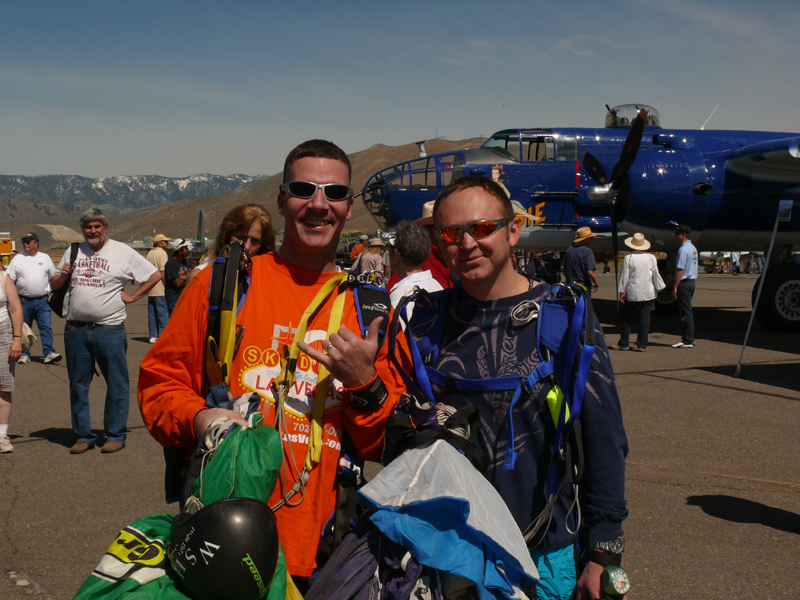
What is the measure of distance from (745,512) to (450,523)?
3.75 meters

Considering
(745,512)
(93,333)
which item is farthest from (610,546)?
(93,333)

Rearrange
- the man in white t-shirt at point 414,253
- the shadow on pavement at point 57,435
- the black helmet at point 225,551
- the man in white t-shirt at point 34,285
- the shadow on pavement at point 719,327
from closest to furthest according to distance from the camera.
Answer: the black helmet at point 225,551, the man in white t-shirt at point 414,253, the shadow on pavement at point 57,435, the man in white t-shirt at point 34,285, the shadow on pavement at point 719,327

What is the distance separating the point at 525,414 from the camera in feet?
A: 6.13

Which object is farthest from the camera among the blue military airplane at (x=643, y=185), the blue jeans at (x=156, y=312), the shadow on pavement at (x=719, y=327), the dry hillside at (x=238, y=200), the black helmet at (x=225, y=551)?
the dry hillside at (x=238, y=200)

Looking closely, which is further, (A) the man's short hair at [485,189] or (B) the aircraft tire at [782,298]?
(B) the aircraft tire at [782,298]

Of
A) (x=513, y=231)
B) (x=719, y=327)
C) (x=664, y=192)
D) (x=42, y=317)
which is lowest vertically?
(x=719, y=327)

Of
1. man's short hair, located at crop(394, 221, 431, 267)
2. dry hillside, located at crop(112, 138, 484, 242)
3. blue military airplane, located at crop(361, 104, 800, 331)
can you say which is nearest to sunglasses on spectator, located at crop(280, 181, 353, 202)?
man's short hair, located at crop(394, 221, 431, 267)

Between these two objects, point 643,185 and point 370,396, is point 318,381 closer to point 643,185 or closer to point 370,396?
point 370,396

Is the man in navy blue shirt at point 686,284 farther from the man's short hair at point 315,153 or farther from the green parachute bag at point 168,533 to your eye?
the green parachute bag at point 168,533

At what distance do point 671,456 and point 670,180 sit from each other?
848 cm

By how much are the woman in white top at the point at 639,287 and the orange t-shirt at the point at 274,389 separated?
9411 millimetres

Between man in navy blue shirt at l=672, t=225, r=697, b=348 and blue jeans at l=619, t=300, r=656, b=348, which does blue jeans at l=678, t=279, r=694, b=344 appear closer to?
man in navy blue shirt at l=672, t=225, r=697, b=348

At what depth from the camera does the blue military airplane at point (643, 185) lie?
1249cm

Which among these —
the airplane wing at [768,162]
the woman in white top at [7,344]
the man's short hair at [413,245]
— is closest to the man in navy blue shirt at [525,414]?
the man's short hair at [413,245]
